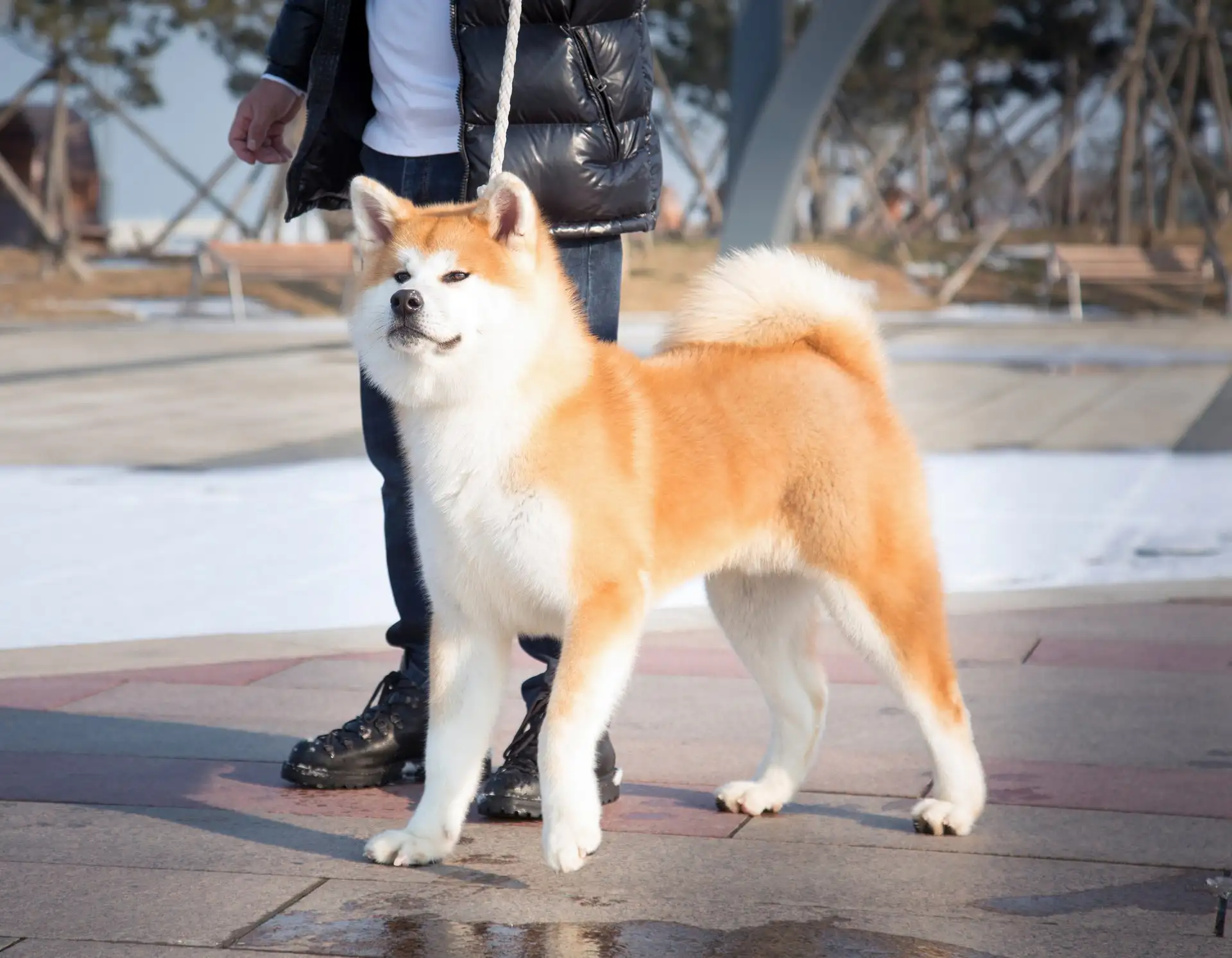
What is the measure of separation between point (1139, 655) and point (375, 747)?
7.36 feet

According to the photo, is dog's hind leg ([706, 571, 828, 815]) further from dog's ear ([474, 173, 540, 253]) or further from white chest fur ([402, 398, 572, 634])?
dog's ear ([474, 173, 540, 253])

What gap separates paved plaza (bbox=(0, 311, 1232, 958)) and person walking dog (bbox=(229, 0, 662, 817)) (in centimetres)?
15

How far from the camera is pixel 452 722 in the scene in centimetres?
291

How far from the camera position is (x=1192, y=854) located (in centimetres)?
295

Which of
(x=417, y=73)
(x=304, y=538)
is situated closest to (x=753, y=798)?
(x=417, y=73)

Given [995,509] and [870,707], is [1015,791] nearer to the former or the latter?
[870,707]

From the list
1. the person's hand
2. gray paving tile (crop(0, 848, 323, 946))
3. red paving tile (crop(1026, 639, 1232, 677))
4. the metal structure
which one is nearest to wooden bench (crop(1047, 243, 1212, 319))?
the metal structure

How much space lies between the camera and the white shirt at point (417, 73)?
3293 millimetres

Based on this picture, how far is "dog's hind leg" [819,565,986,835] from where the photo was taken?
305cm

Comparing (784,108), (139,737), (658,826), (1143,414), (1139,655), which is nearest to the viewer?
(658,826)

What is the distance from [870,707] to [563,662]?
1510 mm

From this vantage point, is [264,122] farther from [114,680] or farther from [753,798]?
[753,798]

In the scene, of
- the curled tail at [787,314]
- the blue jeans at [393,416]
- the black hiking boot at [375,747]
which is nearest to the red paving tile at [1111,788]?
the curled tail at [787,314]

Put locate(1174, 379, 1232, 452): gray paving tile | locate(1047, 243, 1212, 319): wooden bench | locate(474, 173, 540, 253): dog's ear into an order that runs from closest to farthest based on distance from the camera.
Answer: locate(474, 173, 540, 253): dog's ear, locate(1174, 379, 1232, 452): gray paving tile, locate(1047, 243, 1212, 319): wooden bench
